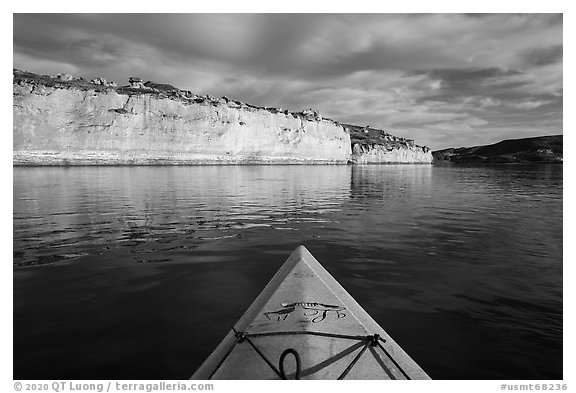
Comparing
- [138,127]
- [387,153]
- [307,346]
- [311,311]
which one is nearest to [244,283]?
[311,311]

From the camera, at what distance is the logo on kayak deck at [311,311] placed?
377cm

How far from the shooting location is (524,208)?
16.0 metres

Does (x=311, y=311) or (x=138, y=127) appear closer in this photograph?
(x=311, y=311)

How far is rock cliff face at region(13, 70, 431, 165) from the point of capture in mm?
52406

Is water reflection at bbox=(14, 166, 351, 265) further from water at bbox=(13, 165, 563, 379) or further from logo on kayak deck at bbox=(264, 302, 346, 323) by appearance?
logo on kayak deck at bbox=(264, 302, 346, 323)

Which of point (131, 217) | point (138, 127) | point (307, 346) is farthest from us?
point (138, 127)

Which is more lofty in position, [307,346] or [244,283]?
[307,346]

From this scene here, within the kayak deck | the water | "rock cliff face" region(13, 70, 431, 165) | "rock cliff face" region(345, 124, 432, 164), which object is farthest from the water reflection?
"rock cliff face" region(345, 124, 432, 164)

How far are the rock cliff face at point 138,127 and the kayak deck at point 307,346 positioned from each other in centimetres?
5988

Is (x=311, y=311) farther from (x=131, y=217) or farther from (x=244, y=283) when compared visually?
(x=131, y=217)

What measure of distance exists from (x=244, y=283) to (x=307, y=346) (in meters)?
3.45

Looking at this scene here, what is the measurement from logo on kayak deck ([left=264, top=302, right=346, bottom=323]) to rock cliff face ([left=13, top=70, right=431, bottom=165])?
196 ft

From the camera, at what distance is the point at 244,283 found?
6.56 meters
